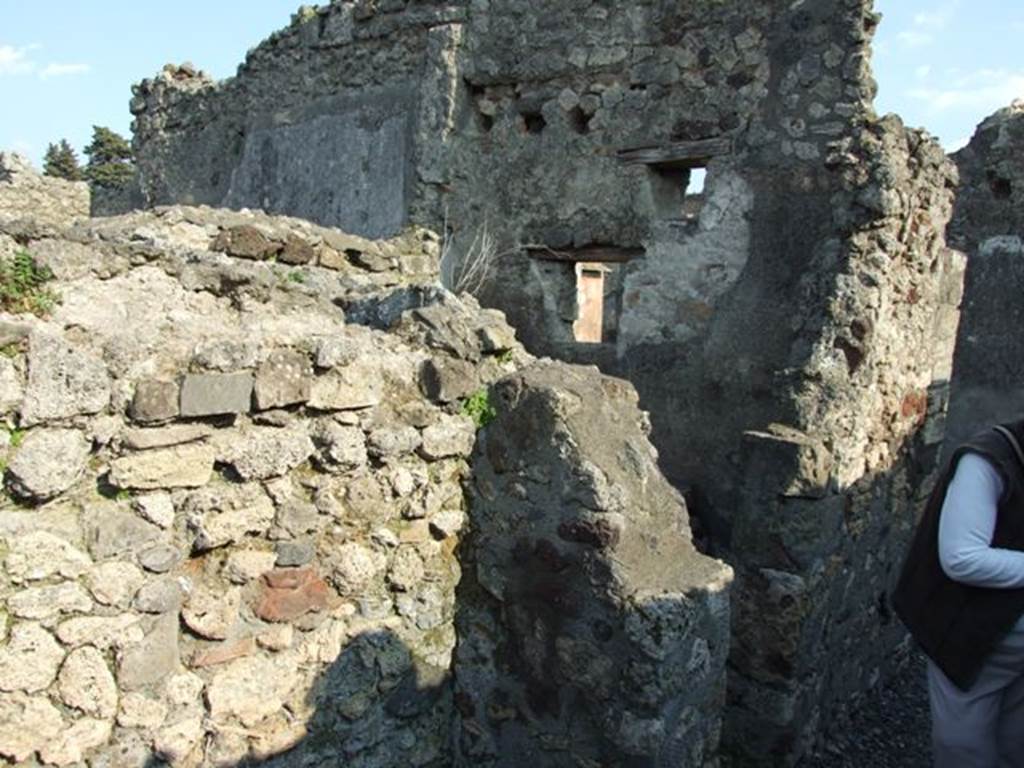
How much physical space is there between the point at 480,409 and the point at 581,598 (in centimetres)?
66

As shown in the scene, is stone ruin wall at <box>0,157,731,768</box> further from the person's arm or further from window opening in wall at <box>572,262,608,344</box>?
window opening in wall at <box>572,262,608,344</box>

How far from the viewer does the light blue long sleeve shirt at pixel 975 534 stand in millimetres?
2430

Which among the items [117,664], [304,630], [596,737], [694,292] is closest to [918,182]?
[694,292]

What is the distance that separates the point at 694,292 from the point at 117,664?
4.15 m

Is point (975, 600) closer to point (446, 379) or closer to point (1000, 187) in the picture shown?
point (446, 379)

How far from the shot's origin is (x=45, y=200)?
1041 centimetres

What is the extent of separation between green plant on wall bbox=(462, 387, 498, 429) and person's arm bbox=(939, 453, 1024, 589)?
137 cm

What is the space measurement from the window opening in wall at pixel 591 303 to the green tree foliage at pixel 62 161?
23470 mm

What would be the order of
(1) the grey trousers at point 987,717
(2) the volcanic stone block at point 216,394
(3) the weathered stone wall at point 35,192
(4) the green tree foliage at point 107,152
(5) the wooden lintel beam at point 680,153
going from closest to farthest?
(2) the volcanic stone block at point 216,394 → (1) the grey trousers at point 987,717 → (5) the wooden lintel beam at point 680,153 → (3) the weathered stone wall at point 35,192 → (4) the green tree foliage at point 107,152

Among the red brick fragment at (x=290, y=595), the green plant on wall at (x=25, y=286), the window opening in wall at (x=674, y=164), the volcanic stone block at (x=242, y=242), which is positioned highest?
the window opening in wall at (x=674, y=164)

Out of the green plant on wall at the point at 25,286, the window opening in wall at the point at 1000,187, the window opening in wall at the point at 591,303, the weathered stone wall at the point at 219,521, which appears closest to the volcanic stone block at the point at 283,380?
the weathered stone wall at the point at 219,521

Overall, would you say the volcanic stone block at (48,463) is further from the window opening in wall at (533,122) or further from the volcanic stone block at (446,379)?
the window opening in wall at (533,122)

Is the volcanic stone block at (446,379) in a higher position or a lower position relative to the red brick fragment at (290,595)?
higher

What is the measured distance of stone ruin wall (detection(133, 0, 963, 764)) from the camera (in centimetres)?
418
